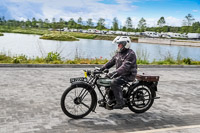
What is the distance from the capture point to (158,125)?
5215mm

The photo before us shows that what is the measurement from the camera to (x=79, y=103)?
17.5 ft

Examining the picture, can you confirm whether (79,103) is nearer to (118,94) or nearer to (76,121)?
(76,121)

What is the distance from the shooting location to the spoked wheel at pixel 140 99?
5.72 meters

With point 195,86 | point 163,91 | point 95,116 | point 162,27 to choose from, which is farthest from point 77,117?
point 162,27

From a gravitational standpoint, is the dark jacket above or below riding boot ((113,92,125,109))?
above

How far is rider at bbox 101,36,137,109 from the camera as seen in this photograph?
5203 mm

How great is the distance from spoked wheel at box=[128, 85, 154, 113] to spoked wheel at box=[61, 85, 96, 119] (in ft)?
3.24

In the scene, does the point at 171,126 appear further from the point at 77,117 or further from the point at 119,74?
the point at 77,117

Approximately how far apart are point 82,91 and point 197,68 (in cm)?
1321

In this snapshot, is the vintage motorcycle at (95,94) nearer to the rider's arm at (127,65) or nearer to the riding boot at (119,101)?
the riding boot at (119,101)

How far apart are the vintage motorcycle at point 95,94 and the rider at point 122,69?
148 mm

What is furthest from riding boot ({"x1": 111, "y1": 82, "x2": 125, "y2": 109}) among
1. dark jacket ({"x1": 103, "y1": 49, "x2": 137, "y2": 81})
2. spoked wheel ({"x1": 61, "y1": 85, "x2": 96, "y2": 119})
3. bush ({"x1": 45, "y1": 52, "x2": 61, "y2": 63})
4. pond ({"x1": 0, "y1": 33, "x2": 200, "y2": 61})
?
pond ({"x1": 0, "y1": 33, "x2": 200, "y2": 61})

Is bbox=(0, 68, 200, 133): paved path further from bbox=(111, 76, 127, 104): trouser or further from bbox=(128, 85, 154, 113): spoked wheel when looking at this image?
bbox=(111, 76, 127, 104): trouser

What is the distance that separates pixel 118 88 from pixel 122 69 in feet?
1.45
